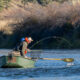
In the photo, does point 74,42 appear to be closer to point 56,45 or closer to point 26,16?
point 56,45

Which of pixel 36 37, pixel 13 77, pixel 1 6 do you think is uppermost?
pixel 1 6

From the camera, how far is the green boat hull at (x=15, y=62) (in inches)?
910

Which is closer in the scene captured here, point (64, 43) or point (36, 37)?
point (64, 43)

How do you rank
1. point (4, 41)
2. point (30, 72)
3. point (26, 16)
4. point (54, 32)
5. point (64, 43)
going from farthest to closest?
point (26, 16), point (4, 41), point (54, 32), point (64, 43), point (30, 72)

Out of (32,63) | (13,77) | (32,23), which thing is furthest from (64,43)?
(13,77)

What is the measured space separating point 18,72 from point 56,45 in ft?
93.5

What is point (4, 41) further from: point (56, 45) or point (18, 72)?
point (18, 72)

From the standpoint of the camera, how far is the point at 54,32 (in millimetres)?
53688

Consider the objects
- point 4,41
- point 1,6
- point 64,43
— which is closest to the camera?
point 64,43

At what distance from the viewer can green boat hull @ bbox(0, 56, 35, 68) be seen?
23.1 m

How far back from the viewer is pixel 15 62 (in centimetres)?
2323

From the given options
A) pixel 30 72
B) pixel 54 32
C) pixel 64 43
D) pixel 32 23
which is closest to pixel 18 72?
pixel 30 72

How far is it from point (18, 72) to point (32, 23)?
127ft

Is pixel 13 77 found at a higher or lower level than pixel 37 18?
lower
